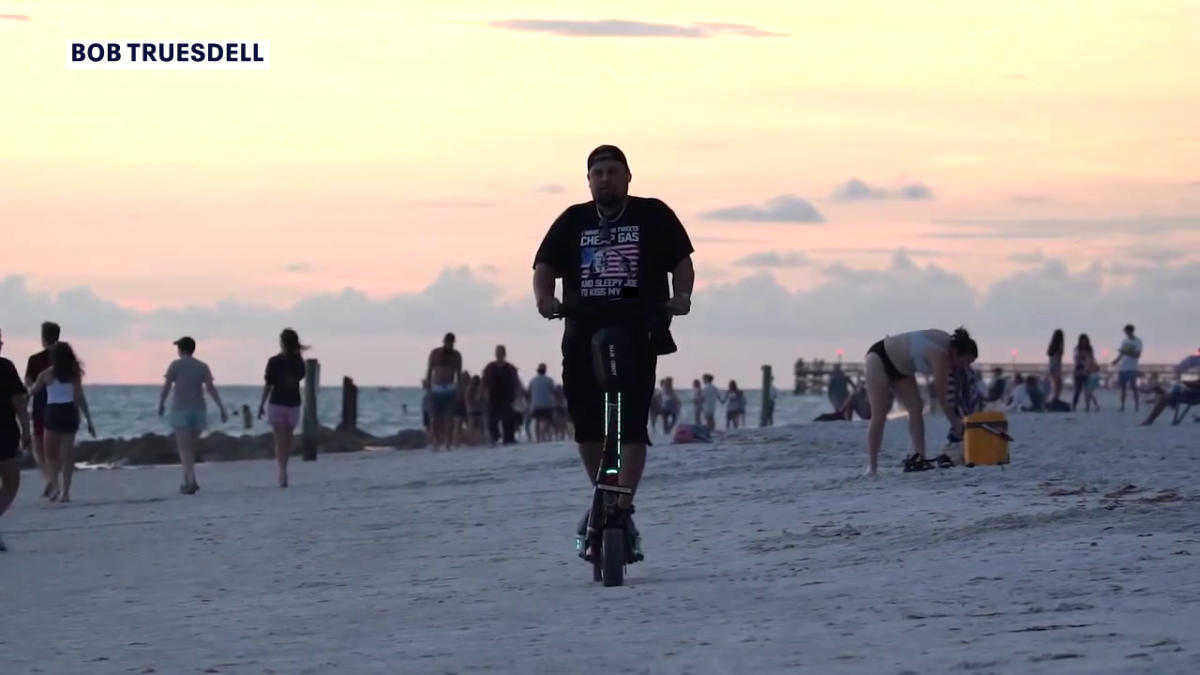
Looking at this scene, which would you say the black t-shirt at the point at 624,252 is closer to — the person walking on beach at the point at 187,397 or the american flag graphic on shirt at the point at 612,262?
the american flag graphic on shirt at the point at 612,262

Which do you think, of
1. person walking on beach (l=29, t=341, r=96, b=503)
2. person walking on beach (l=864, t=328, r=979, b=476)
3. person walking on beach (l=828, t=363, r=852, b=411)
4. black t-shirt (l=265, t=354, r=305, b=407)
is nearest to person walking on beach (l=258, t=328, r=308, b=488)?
black t-shirt (l=265, t=354, r=305, b=407)

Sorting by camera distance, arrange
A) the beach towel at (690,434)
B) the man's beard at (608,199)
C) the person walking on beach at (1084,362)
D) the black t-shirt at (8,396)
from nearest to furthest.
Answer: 1. the man's beard at (608,199)
2. the black t-shirt at (8,396)
3. the beach towel at (690,434)
4. the person walking on beach at (1084,362)

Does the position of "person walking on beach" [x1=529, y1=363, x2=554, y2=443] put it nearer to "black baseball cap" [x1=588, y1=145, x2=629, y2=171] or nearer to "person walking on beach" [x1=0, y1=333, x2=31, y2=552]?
"person walking on beach" [x1=0, y1=333, x2=31, y2=552]

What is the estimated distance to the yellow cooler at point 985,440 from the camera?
14.3 meters

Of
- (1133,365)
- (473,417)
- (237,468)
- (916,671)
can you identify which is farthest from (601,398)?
(1133,365)

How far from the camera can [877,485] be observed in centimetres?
1312

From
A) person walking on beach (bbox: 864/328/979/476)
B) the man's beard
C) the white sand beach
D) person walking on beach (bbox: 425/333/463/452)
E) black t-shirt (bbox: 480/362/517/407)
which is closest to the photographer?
the white sand beach

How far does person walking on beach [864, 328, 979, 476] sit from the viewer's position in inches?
563

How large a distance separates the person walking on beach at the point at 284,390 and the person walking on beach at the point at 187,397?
21.9 inches

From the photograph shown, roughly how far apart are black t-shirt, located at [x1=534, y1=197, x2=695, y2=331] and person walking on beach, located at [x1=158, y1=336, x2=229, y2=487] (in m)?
12.0

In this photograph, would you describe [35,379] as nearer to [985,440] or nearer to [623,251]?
[985,440]

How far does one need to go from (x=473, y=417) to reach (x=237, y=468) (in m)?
4.97

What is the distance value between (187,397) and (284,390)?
3.30ft

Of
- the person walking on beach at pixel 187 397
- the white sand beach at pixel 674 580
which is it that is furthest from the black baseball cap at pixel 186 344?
the white sand beach at pixel 674 580
